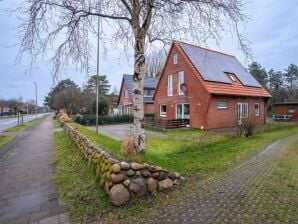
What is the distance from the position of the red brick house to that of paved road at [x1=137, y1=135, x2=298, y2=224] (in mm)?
14049

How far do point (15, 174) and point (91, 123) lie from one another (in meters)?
23.3

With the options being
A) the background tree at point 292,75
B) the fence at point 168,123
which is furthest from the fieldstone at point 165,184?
the background tree at point 292,75

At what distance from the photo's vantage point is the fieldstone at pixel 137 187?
16.9 feet

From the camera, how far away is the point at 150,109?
37.0 metres

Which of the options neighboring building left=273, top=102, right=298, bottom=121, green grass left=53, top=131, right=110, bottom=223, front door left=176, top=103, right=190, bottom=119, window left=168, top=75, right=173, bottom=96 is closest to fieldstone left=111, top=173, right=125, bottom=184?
green grass left=53, top=131, right=110, bottom=223

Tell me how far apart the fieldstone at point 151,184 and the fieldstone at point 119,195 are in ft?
1.78

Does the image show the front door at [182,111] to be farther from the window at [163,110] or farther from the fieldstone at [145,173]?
the fieldstone at [145,173]

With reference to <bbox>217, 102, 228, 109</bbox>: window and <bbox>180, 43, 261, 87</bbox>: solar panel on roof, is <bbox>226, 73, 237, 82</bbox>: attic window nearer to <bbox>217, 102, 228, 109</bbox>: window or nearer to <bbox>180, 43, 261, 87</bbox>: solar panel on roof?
<bbox>180, 43, 261, 87</bbox>: solar panel on roof

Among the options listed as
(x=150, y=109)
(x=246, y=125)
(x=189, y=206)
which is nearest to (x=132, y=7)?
(x=189, y=206)

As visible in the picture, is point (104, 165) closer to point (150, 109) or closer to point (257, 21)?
point (257, 21)

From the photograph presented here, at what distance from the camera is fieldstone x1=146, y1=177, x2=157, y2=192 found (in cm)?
542

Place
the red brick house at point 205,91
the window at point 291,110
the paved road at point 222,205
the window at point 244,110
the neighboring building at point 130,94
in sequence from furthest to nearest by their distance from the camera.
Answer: the neighboring building at point 130,94, the window at point 291,110, the window at point 244,110, the red brick house at point 205,91, the paved road at point 222,205

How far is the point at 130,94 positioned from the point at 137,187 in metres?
33.5

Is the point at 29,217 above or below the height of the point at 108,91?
below
